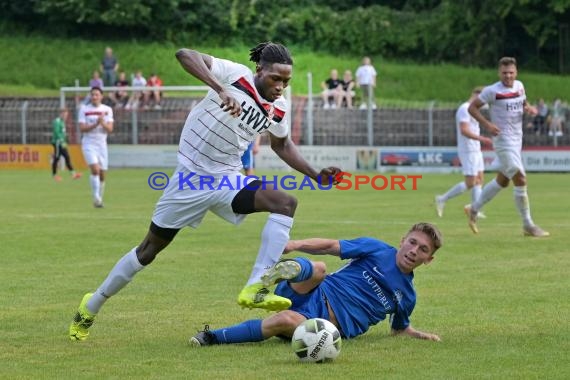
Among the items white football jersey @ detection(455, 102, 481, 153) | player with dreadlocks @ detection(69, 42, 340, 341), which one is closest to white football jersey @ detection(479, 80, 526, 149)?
white football jersey @ detection(455, 102, 481, 153)

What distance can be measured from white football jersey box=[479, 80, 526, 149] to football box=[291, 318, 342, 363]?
10.1 meters

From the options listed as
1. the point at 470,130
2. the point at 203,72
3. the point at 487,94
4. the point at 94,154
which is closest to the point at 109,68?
the point at 94,154

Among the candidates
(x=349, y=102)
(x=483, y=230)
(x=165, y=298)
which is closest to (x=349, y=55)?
(x=349, y=102)

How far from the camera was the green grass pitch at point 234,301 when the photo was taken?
7.77 metres

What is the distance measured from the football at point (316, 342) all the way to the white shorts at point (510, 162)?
9.99 m

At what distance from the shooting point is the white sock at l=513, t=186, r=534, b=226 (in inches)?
678

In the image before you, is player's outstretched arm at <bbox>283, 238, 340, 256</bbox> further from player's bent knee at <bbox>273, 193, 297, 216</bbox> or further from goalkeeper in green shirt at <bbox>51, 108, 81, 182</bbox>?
goalkeeper in green shirt at <bbox>51, 108, 81, 182</bbox>

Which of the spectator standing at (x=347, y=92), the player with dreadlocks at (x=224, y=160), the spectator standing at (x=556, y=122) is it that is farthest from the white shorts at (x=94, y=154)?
the spectator standing at (x=347, y=92)

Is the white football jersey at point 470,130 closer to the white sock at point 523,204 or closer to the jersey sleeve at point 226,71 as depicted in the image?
the white sock at point 523,204

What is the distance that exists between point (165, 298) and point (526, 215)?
7.57 metres

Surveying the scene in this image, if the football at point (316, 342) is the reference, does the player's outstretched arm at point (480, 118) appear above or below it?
above

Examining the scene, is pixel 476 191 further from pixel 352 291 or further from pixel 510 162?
pixel 352 291

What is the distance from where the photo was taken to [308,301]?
8477mm

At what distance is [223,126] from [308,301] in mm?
1367
